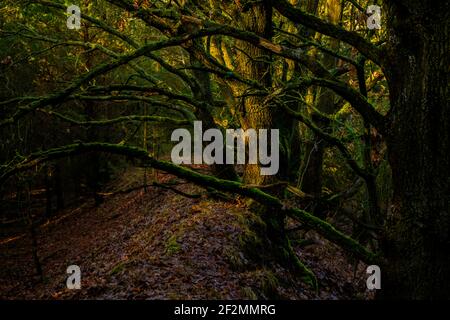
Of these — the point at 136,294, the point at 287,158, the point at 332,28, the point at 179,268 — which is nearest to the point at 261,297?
the point at 179,268

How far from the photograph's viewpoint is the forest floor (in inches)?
275

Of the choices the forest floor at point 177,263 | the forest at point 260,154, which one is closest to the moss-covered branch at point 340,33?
the forest at point 260,154

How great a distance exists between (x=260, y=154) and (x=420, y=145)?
457 centimetres

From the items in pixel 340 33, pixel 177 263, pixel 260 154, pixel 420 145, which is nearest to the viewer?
pixel 420 145

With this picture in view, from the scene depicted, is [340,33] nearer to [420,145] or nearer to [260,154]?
[420,145]

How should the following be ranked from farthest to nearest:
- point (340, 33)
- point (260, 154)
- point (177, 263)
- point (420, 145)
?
point (260, 154), point (177, 263), point (340, 33), point (420, 145)

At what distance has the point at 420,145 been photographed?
12.7ft

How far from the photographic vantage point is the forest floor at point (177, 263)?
697cm

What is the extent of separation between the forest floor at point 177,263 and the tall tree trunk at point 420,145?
2.54 metres

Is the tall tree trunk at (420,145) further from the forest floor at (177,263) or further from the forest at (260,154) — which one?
the forest floor at (177,263)

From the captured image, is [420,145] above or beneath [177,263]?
above

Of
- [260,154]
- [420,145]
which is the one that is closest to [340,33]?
[420,145]

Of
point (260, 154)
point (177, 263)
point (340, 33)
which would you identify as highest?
point (340, 33)

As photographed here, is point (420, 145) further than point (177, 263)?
No
